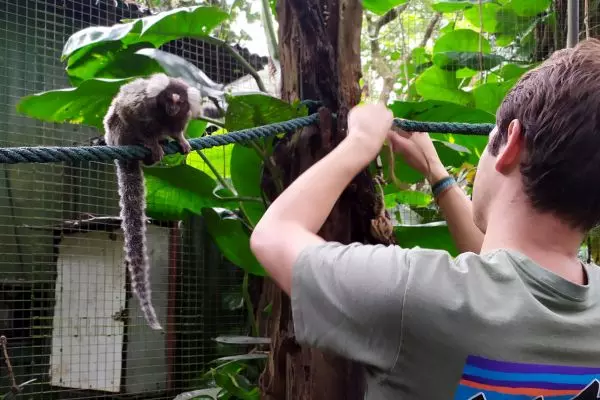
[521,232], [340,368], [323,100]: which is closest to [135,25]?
[323,100]

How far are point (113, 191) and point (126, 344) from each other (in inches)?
31.2

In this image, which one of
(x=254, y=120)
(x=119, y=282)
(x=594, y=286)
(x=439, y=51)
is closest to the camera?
(x=594, y=286)

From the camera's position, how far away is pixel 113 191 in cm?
300

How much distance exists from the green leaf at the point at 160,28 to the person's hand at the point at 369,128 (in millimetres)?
1101

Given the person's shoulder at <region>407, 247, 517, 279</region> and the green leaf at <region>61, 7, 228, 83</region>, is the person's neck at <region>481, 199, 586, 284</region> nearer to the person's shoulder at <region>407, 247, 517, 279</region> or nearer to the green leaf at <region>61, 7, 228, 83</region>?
the person's shoulder at <region>407, 247, 517, 279</region>

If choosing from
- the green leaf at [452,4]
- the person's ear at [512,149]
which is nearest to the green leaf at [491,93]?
the green leaf at [452,4]

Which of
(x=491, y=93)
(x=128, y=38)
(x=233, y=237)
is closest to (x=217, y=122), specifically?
(x=233, y=237)

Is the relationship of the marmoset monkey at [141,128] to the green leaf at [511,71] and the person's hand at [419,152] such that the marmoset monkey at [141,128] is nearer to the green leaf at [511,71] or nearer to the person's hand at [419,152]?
the person's hand at [419,152]

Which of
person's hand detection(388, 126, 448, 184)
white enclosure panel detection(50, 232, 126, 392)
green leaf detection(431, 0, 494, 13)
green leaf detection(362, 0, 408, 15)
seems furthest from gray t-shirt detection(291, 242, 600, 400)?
green leaf detection(431, 0, 494, 13)

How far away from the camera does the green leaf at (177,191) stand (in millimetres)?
1869

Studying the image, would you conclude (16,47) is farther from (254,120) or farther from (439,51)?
(439,51)

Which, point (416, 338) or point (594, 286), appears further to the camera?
point (594, 286)

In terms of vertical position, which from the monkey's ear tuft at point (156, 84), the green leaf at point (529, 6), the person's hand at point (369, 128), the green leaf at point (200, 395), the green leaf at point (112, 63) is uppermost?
the green leaf at point (529, 6)

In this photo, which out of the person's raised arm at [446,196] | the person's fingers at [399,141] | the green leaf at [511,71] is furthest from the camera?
the green leaf at [511,71]
